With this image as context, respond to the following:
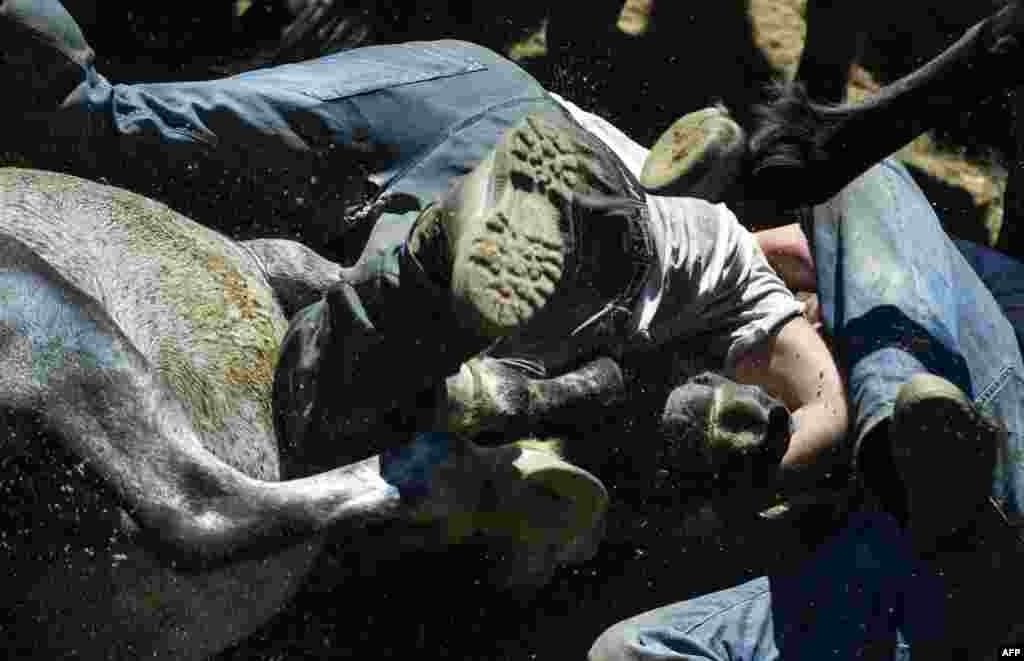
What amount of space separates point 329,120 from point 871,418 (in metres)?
0.88

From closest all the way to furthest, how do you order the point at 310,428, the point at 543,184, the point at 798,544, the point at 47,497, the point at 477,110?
1. the point at 47,497
2. the point at 543,184
3. the point at 310,428
4. the point at 477,110
5. the point at 798,544

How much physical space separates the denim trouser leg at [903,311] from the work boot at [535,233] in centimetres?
42

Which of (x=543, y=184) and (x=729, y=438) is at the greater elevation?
(x=543, y=184)

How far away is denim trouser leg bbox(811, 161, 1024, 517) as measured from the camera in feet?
6.59

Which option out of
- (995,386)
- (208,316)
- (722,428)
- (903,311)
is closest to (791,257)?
(903,311)

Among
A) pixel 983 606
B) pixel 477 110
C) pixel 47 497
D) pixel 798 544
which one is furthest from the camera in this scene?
pixel 798 544

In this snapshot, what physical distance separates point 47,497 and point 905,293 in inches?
48.2

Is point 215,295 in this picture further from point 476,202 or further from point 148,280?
point 476,202

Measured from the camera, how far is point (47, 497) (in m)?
1.56

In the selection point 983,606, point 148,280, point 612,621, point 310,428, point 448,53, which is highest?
point 448,53

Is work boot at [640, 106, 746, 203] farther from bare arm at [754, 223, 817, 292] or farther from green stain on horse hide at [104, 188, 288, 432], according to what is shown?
green stain on horse hide at [104, 188, 288, 432]

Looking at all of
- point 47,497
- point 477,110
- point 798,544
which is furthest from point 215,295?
point 798,544

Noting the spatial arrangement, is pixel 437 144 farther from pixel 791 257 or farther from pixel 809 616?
pixel 809 616

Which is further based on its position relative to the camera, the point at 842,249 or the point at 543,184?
the point at 842,249
